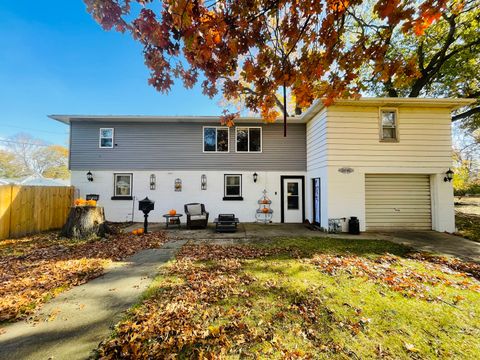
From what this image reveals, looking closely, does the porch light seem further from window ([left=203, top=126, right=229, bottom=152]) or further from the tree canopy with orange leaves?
the tree canopy with orange leaves

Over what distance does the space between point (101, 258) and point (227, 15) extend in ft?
19.1

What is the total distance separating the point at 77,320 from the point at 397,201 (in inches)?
418

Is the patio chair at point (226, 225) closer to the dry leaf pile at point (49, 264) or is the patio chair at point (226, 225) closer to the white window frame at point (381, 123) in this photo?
the dry leaf pile at point (49, 264)

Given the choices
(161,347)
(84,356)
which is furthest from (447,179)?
(84,356)

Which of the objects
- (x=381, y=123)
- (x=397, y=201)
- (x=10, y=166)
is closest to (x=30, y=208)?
(x=381, y=123)

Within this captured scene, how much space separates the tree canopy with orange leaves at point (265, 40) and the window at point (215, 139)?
20.3 ft

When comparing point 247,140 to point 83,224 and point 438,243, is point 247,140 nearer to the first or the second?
point 83,224

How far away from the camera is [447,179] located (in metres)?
8.26

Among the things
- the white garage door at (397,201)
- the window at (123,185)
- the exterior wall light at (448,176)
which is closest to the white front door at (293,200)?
the white garage door at (397,201)

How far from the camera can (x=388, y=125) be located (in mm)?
8500

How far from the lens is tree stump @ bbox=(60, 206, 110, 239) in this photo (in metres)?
6.89

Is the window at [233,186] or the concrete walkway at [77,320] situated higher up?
the window at [233,186]

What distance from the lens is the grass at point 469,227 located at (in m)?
7.53

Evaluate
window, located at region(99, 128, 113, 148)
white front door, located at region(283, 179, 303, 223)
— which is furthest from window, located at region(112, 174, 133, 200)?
white front door, located at region(283, 179, 303, 223)
